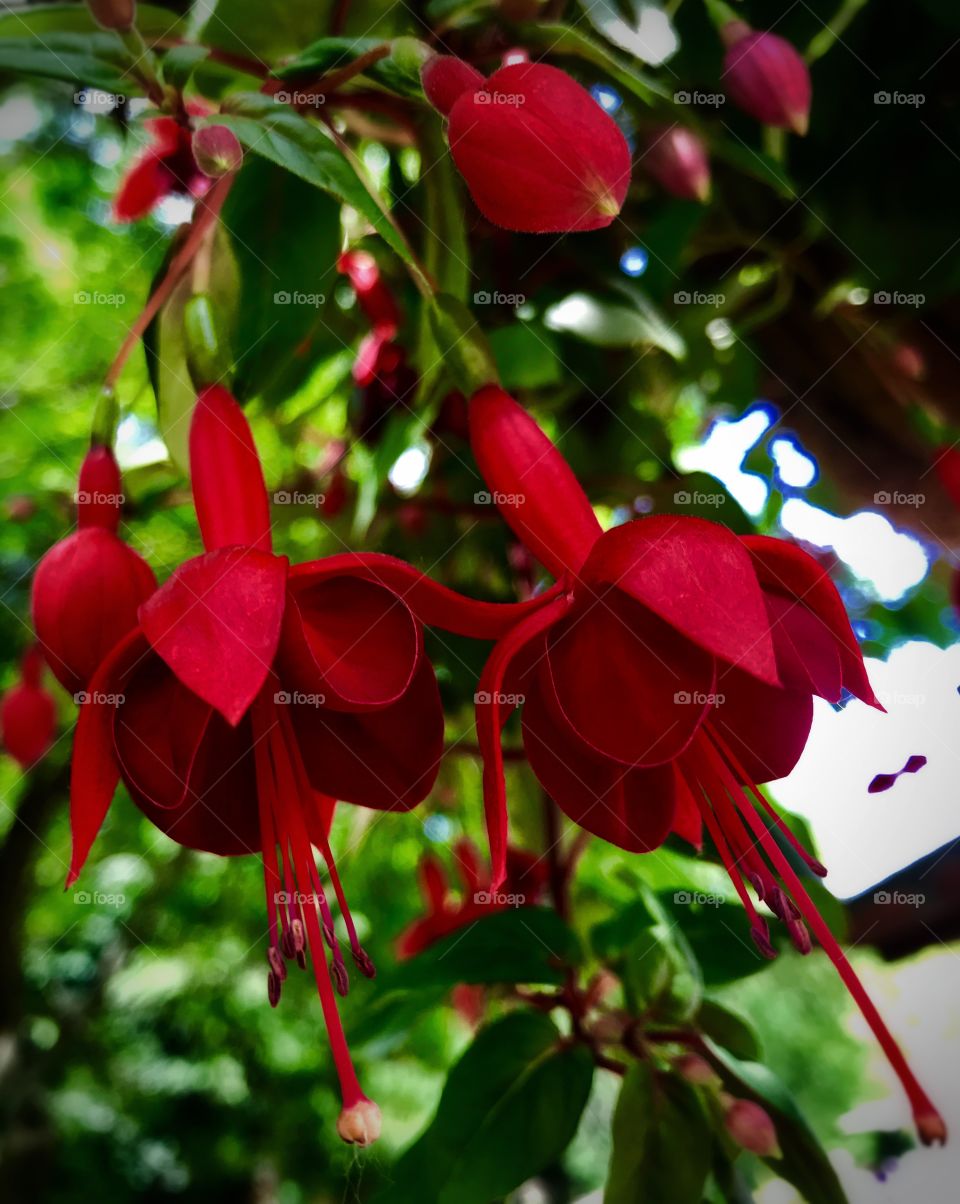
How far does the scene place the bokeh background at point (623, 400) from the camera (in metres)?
0.44

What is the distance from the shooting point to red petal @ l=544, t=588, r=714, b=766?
0.28m

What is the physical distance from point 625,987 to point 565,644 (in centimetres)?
26

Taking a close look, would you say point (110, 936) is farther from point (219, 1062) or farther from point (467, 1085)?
point (467, 1085)

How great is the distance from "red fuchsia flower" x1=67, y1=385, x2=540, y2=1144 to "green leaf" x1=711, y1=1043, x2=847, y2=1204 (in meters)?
0.22

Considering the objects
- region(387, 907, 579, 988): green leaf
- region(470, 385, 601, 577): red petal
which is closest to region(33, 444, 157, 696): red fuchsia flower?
→ region(470, 385, 601, 577): red petal

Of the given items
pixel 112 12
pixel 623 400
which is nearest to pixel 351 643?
pixel 112 12

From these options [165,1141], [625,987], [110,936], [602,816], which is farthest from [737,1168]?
[165,1141]

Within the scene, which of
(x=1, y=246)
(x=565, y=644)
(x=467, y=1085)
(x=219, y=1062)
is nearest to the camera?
(x=565, y=644)

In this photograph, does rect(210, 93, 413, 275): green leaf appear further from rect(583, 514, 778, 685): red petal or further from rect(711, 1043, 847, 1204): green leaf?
rect(711, 1043, 847, 1204): green leaf

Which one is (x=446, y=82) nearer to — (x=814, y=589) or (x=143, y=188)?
(x=814, y=589)

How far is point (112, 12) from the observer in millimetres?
344

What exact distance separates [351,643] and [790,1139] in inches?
12.9

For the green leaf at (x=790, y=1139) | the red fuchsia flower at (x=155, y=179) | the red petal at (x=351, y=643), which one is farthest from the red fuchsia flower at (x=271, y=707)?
the red fuchsia flower at (x=155, y=179)

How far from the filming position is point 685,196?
505mm
